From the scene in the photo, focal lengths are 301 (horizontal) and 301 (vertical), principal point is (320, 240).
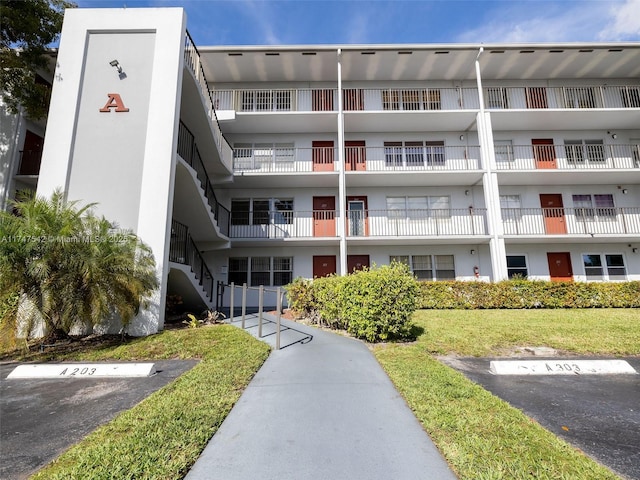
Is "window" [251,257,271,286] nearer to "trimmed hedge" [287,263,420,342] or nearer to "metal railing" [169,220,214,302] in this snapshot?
"metal railing" [169,220,214,302]

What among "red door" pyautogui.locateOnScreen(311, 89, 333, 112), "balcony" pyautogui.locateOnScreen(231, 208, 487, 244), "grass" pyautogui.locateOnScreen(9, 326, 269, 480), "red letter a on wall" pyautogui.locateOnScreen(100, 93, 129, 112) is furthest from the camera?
"red door" pyautogui.locateOnScreen(311, 89, 333, 112)

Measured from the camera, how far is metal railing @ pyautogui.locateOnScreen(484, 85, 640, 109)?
1611 centimetres

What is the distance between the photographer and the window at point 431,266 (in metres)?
15.9

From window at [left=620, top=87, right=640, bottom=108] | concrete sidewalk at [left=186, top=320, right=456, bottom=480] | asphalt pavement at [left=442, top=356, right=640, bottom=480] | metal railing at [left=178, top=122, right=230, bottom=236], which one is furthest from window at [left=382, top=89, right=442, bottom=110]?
concrete sidewalk at [left=186, top=320, right=456, bottom=480]

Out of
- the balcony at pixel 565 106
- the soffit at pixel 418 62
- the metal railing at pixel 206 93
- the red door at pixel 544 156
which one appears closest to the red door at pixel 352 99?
the soffit at pixel 418 62

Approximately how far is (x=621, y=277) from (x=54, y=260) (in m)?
23.0

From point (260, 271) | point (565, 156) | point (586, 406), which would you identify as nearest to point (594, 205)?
point (565, 156)

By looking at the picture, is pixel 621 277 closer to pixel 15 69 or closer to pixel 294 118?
pixel 294 118

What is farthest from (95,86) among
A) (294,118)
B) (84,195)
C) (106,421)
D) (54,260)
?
(106,421)

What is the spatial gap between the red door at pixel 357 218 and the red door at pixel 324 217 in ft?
2.74

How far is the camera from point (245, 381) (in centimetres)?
444

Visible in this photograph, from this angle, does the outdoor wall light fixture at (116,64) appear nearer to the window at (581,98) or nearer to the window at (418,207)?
the window at (418,207)

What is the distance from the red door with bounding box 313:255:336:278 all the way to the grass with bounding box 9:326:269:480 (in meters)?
10.2

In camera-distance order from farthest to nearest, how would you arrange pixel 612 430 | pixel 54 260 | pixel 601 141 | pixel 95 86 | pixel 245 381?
1. pixel 601 141
2. pixel 95 86
3. pixel 54 260
4. pixel 245 381
5. pixel 612 430
